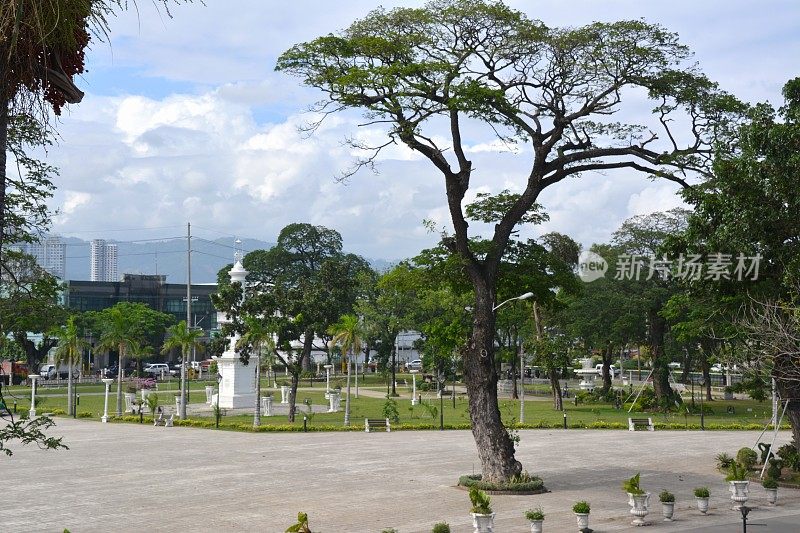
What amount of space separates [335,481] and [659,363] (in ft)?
102

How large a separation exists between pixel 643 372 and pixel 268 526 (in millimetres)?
78973

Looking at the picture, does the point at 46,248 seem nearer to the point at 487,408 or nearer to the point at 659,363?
the point at 659,363

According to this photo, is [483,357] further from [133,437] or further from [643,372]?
[643,372]

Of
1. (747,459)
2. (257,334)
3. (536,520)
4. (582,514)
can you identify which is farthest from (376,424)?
(536,520)

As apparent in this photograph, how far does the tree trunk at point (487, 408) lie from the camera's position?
23.6 m

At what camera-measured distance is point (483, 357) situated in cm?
2364

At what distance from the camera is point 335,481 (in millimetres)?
25609

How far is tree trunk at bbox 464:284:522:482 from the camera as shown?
23578 millimetres

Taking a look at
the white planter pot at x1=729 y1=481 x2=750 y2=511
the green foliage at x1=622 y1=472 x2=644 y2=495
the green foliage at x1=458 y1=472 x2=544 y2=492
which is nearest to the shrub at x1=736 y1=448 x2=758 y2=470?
the white planter pot at x1=729 y1=481 x2=750 y2=511

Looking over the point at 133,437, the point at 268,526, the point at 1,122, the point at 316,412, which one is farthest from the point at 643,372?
the point at 1,122

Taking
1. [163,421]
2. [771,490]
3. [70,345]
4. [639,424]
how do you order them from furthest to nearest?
1. [70,345]
2. [163,421]
3. [639,424]
4. [771,490]

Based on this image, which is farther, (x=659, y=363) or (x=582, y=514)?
(x=659, y=363)

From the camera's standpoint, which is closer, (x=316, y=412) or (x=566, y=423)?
(x=566, y=423)

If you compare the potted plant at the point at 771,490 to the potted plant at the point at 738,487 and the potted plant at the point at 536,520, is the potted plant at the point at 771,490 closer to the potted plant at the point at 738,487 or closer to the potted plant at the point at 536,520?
the potted plant at the point at 738,487
